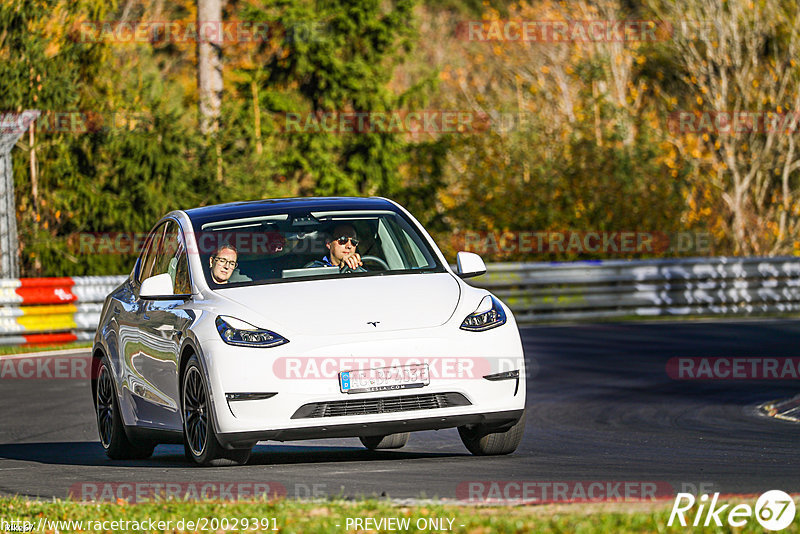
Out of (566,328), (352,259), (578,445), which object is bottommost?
(566,328)

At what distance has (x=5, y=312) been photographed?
795 inches

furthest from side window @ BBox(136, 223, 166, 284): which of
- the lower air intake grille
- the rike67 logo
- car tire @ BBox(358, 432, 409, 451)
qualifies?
the rike67 logo

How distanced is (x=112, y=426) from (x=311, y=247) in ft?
6.89

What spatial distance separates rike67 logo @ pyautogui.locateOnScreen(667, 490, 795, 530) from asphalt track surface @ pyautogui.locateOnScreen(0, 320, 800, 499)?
770 mm

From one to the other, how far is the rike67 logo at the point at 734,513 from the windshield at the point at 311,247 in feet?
11.5

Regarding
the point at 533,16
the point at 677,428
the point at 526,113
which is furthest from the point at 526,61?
the point at 677,428

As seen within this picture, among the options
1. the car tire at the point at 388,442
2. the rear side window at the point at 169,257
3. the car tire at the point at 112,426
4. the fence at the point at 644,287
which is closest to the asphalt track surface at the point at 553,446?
the car tire at the point at 388,442

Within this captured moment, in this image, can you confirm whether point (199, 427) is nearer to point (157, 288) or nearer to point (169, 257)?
point (157, 288)

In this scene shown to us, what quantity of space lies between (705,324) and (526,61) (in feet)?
67.7

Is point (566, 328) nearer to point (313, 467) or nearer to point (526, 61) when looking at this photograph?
point (313, 467)

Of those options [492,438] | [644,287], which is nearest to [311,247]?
[492,438]

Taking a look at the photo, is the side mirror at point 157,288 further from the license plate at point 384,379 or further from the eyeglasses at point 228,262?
the license plate at point 384,379

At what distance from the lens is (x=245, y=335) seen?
8.64m

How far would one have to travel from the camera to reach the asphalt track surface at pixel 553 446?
8.16m
